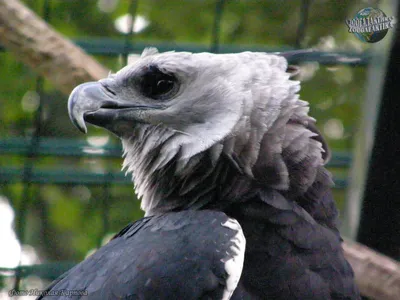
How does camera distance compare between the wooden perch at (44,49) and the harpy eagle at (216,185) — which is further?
the wooden perch at (44,49)

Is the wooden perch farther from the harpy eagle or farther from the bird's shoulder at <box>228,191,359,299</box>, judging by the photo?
the bird's shoulder at <box>228,191,359,299</box>

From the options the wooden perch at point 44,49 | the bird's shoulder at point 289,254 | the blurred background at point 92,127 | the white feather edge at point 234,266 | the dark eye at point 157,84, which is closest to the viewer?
the white feather edge at point 234,266

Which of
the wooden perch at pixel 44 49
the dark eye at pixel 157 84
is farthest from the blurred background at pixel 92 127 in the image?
the dark eye at pixel 157 84

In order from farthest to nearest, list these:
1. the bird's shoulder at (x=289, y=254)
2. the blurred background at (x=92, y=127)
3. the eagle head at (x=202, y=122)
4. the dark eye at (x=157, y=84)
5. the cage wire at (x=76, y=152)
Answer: the blurred background at (x=92, y=127) < the cage wire at (x=76, y=152) < the dark eye at (x=157, y=84) < the eagle head at (x=202, y=122) < the bird's shoulder at (x=289, y=254)

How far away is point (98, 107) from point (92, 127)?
5.93 ft

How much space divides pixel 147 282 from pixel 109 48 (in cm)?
174

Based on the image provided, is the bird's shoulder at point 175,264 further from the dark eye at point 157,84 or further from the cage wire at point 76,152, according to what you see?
the cage wire at point 76,152

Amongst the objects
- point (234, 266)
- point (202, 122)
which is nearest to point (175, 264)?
point (234, 266)

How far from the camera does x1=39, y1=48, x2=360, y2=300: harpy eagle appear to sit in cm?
200

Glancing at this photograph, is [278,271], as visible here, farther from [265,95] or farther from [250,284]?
[265,95]

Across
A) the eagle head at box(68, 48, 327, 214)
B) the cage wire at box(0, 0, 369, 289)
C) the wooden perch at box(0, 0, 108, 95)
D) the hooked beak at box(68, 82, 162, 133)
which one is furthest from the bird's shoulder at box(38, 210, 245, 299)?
the cage wire at box(0, 0, 369, 289)

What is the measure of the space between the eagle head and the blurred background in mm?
1026

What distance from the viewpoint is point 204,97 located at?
Result: 2.37 meters

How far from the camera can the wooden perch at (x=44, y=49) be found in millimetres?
3029
